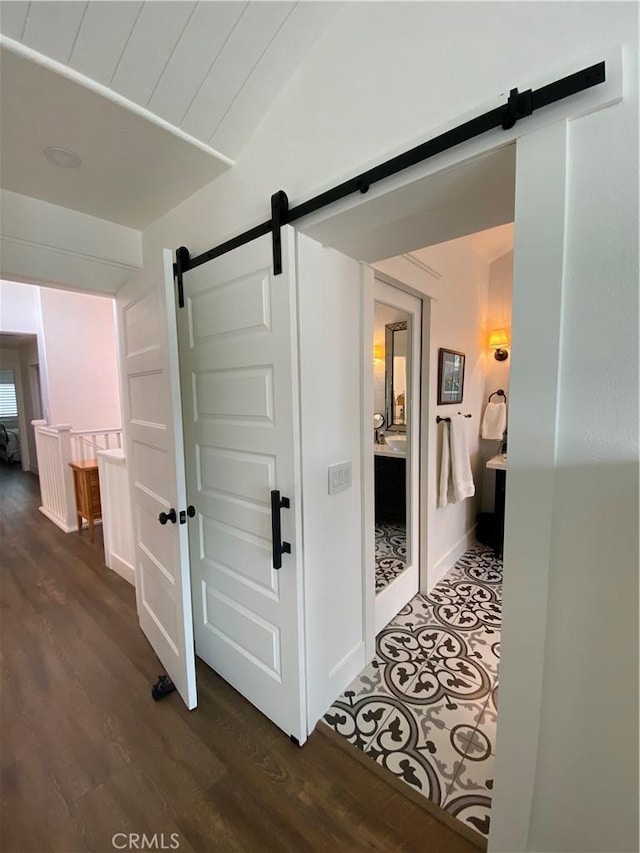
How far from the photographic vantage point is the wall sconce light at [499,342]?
11.4 ft

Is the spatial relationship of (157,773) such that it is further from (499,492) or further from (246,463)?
(499,492)

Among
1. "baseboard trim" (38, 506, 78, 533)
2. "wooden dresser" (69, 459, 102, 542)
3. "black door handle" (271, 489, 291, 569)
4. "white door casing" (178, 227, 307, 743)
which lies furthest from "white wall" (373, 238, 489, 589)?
"baseboard trim" (38, 506, 78, 533)

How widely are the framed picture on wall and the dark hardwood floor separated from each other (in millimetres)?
2128

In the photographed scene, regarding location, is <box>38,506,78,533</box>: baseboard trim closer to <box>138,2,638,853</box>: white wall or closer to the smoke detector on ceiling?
the smoke detector on ceiling

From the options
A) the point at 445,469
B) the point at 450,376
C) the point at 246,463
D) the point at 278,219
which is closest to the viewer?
the point at 278,219

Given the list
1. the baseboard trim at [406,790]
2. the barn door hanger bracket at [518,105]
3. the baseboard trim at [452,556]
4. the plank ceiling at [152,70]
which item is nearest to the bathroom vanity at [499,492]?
the baseboard trim at [452,556]

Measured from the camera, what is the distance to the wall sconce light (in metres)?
3.47

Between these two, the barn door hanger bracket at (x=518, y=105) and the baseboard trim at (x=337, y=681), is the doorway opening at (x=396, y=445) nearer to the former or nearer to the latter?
the baseboard trim at (x=337, y=681)

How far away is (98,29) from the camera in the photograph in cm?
107

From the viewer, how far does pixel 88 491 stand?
372 cm

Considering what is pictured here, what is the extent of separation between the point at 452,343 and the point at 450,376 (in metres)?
0.25

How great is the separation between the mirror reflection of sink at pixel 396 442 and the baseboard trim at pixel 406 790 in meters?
1.78

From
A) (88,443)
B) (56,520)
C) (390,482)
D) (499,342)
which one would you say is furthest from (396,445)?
(56,520)

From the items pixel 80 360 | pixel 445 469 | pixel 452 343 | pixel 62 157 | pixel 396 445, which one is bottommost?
pixel 445 469
